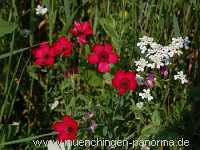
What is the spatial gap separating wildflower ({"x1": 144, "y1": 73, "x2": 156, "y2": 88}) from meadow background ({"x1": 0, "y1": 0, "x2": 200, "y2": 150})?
0.07 metres

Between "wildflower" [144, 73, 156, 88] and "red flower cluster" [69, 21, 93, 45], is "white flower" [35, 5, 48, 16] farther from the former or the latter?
"wildflower" [144, 73, 156, 88]

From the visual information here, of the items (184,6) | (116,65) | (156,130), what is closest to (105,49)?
(116,65)

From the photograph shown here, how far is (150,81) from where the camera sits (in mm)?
1875

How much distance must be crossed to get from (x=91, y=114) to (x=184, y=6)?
2.24ft

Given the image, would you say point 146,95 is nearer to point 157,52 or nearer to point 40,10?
point 157,52

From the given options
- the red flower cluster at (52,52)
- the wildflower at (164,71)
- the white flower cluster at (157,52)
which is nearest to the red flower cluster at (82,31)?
the red flower cluster at (52,52)

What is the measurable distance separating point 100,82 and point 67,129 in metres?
0.39

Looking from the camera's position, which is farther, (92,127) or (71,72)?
(71,72)

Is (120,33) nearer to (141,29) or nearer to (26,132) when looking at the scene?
(141,29)

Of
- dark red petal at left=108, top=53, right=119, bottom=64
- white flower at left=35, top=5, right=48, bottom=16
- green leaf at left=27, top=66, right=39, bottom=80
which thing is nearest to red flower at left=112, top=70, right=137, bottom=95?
dark red petal at left=108, top=53, right=119, bottom=64

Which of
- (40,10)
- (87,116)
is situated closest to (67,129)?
(87,116)

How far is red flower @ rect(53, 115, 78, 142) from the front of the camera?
165 centimetres

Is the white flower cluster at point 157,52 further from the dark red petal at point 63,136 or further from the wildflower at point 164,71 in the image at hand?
the dark red petal at point 63,136

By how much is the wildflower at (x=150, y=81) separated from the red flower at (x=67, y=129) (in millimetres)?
344
